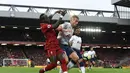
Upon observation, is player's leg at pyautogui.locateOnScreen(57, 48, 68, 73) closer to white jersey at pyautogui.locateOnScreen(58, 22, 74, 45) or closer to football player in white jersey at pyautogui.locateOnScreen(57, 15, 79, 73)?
football player in white jersey at pyautogui.locateOnScreen(57, 15, 79, 73)

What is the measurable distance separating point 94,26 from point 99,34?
3643 mm

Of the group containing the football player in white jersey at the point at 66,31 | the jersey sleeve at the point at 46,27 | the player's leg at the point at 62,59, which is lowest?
the player's leg at the point at 62,59

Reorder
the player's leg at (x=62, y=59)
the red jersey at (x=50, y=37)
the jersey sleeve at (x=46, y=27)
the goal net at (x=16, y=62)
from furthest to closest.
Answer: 1. the goal net at (x=16, y=62)
2. the player's leg at (x=62, y=59)
3. the red jersey at (x=50, y=37)
4. the jersey sleeve at (x=46, y=27)

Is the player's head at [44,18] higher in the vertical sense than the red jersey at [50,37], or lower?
higher

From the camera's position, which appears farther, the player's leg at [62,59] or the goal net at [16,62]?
the goal net at [16,62]

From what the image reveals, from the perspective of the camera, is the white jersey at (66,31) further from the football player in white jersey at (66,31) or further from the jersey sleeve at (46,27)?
the jersey sleeve at (46,27)

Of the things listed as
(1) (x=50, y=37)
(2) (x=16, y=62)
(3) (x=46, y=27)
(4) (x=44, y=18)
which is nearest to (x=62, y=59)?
(1) (x=50, y=37)

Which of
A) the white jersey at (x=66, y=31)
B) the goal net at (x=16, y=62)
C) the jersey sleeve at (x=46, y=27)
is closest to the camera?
the jersey sleeve at (x=46, y=27)

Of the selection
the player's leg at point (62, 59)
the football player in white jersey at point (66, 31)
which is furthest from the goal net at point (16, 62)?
the player's leg at point (62, 59)

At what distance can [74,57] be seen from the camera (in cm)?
1128

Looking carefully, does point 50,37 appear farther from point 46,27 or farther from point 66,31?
point 66,31

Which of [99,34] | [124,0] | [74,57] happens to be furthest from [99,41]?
[74,57]

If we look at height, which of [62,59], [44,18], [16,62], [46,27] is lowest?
[16,62]

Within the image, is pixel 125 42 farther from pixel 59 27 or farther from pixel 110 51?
pixel 59 27
